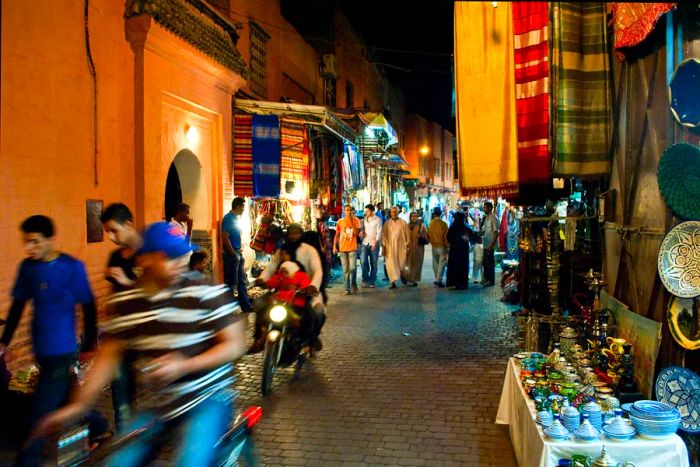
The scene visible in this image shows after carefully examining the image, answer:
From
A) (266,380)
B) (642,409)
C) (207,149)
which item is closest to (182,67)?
(207,149)

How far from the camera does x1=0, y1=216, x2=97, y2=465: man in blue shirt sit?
13.3 feet

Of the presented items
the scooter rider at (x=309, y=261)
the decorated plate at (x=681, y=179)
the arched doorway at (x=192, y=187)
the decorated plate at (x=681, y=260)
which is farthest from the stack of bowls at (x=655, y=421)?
the arched doorway at (x=192, y=187)

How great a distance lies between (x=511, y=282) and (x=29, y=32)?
9.37m

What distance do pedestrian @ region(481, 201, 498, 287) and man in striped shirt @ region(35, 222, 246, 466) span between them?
1116cm

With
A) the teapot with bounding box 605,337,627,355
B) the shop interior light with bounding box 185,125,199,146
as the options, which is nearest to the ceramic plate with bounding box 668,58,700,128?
the teapot with bounding box 605,337,627,355

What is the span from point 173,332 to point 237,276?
753cm

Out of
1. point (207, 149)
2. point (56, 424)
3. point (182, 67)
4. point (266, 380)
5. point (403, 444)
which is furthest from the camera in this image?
point (207, 149)

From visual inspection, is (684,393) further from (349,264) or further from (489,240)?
(489,240)

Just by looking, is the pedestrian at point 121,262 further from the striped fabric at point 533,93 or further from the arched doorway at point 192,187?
the arched doorway at point 192,187

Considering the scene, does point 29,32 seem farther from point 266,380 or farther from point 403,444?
point 403,444

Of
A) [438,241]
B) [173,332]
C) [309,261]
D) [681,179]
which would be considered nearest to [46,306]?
[173,332]

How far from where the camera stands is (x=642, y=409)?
12.0 feet

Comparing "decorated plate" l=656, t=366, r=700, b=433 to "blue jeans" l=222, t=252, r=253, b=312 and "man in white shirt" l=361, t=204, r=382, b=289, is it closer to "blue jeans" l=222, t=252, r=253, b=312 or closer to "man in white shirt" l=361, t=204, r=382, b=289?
"blue jeans" l=222, t=252, r=253, b=312

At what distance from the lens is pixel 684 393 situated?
163 inches
